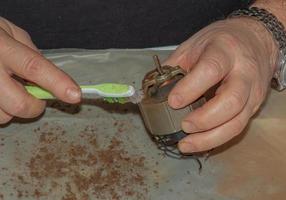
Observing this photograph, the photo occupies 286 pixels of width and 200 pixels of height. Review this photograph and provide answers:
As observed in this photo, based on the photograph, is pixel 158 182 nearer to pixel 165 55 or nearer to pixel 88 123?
pixel 88 123

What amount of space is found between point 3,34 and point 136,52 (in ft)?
1.34

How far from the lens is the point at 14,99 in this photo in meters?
0.98

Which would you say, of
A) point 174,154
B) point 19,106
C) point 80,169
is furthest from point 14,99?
point 174,154

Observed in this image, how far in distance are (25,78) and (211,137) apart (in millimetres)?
309

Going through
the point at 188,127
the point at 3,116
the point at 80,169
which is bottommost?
the point at 80,169

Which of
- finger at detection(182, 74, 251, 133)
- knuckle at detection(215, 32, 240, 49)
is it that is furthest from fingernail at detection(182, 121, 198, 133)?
knuckle at detection(215, 32, 240, 49)

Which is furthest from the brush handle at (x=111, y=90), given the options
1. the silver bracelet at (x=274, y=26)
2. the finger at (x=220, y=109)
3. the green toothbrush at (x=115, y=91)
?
the silver bracelet at (x=274, y=26)

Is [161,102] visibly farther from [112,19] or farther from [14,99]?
[112,19]

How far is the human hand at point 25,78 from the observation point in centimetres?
92

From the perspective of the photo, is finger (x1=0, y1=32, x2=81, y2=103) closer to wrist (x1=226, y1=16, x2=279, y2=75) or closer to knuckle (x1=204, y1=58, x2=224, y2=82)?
knuckle (x1=204, y1=58, x2=224, y2=82)

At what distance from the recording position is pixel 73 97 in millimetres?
919

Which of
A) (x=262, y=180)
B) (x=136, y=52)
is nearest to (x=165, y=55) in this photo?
(x=136, y=52)

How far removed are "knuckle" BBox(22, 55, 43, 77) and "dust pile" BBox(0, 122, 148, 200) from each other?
270 millimetres

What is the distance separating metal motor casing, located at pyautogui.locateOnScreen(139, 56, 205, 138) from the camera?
932 millimetres
